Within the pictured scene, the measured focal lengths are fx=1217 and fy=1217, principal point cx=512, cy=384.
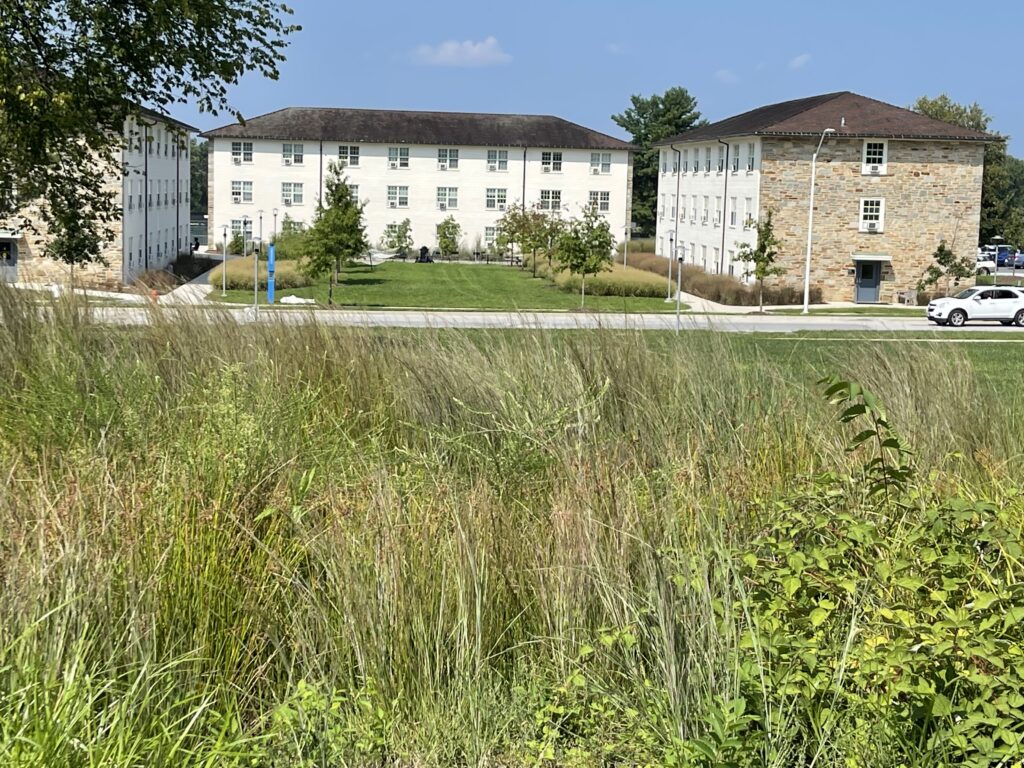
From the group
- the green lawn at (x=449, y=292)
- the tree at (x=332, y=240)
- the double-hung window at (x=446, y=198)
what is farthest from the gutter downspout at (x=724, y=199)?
the double-hung window at (x=446, y=198)

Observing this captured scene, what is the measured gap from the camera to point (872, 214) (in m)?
49.8

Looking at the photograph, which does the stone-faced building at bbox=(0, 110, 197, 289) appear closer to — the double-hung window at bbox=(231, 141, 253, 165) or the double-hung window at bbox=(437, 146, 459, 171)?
the double-hung window at bbox=(231, 141, 253, 165)

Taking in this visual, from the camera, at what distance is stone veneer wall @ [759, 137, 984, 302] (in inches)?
1946

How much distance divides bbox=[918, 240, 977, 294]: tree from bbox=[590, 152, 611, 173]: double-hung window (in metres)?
28.2

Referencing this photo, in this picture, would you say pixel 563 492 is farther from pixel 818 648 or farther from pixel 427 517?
pixel 818 648

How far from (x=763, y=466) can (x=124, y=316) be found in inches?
208

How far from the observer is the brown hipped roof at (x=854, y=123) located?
49.2 m

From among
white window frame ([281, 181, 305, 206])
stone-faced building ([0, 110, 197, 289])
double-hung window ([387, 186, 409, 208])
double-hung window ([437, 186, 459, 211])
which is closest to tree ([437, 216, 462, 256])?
double-hung window ([437, 186, 459, 211])

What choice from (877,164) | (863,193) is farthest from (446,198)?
(877,164)

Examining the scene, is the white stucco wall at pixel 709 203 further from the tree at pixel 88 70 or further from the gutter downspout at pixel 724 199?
the tree at pixel 88 70

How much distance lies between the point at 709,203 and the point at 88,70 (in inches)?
1873

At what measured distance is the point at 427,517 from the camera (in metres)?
4.67

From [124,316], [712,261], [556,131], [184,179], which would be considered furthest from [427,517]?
[556,131]

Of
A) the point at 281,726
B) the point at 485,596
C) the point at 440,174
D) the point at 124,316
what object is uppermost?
the point at 440,174
